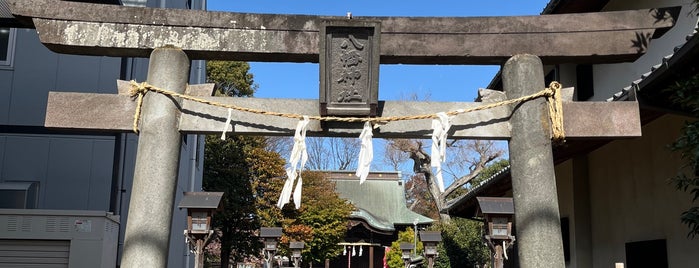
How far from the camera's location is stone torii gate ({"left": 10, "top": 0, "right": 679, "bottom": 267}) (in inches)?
196

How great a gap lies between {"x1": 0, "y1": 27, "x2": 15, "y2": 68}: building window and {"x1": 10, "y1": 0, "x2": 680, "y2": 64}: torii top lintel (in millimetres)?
9614

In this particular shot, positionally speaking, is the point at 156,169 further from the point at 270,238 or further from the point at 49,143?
the point at 270,238

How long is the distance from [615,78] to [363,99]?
22.8 feet

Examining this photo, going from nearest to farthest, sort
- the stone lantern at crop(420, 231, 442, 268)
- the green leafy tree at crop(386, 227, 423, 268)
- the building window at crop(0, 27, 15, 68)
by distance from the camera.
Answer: the building window at crop(0, 27, 15, 68), the stone lantern at crop(420, 231, 442, 268), the green leafy tree at crop(386, 227, 423, 268)

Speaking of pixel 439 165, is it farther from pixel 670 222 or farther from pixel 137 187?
pixel 670 222

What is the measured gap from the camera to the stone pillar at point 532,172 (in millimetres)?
4793

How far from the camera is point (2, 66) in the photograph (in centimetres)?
1340

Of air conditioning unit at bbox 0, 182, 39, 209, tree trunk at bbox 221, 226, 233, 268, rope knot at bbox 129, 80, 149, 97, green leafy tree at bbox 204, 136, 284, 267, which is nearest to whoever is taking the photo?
rope knot at bbox 129, 80, 149, 97

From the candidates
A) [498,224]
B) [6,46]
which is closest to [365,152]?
[498,224]

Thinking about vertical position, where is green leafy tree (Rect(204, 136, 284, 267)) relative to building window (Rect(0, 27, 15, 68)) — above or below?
below

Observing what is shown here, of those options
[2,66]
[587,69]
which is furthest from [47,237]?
[587,69]

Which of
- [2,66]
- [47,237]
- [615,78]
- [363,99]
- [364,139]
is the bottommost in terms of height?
[47,237]

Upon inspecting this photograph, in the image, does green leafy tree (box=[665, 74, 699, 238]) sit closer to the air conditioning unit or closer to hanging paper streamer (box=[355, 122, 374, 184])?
hanging paper streamer (box=[355, 122, 374, 184])

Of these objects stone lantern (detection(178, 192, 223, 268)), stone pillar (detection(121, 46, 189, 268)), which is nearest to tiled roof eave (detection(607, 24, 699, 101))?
stone pillar (detection(121, 46, 189, 268))
